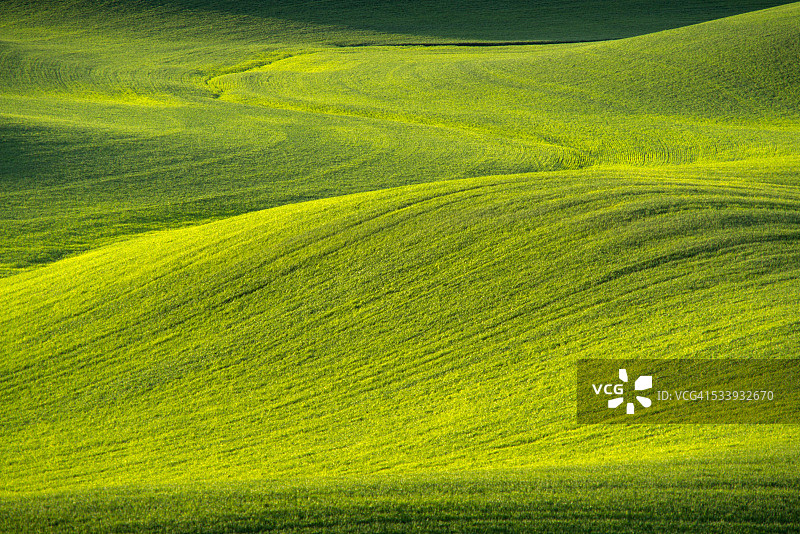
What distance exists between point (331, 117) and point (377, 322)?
31271 millimetres

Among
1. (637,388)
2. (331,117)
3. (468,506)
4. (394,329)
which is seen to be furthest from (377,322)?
(331,117)

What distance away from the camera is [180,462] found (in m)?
11.9

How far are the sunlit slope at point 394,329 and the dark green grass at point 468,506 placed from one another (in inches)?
47.9

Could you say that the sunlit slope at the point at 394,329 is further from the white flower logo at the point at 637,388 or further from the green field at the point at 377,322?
the white flower logo at the point at 637,388

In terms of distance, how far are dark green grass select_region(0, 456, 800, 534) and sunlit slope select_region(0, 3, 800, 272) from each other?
17544 mm

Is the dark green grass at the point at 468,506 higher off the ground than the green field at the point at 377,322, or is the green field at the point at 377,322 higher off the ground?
the green field at the point at 377,322

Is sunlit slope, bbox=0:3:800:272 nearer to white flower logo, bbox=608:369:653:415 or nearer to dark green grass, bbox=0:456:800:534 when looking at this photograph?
dark green grass, bbox=0:456:800:534

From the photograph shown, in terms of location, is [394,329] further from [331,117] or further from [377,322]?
[331,117]

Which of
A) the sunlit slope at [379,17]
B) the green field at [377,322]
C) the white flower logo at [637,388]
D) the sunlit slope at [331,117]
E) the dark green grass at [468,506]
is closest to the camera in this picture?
the dark green grass at [468,506]

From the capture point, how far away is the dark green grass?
26.7 feet

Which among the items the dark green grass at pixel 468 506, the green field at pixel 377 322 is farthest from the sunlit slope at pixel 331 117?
the dark green grass at pixel 468 506

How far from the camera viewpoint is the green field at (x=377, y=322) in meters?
8.86

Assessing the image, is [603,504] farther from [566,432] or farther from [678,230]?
[678,230]

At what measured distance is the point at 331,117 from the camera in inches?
1751
